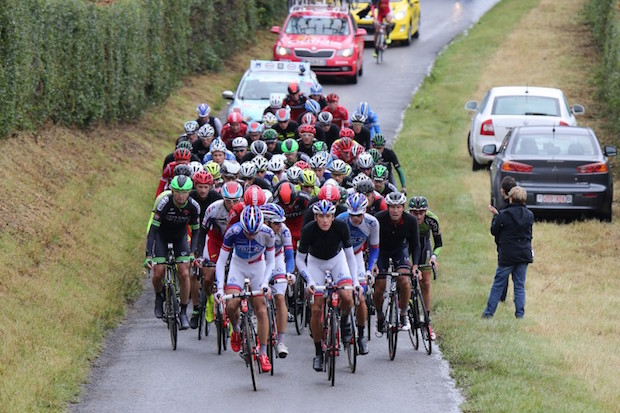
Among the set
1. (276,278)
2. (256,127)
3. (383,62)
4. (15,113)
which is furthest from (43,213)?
(383,62)

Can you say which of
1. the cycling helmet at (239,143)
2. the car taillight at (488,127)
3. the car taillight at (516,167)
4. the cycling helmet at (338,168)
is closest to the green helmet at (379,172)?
the cycling helmet at (338,168)

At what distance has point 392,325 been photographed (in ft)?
46.8

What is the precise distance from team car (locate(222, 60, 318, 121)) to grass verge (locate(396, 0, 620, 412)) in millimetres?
2808

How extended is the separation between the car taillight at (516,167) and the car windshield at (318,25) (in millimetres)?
15119

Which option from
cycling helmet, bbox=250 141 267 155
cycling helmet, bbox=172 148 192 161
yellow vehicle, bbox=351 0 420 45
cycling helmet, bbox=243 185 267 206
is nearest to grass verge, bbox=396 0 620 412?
cycling helmet, bbox=243 185 267 206

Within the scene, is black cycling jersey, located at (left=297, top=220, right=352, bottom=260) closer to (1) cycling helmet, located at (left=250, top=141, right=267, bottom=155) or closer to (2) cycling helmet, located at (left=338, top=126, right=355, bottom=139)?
(1) cycling helmet, located at (left=250, top=141, right=267, bottom=155)

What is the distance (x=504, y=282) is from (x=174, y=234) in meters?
4.08

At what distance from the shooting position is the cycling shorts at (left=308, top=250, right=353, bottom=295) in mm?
13445

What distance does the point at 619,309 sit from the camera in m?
16.8

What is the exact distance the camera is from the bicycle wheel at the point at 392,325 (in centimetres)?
1421

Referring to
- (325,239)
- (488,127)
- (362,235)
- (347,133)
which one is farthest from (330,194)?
(488,127)

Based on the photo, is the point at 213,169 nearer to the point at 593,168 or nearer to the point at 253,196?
the point at 253,196

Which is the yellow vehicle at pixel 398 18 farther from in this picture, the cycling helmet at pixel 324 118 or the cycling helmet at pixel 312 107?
the cycling helmet at pixel 324 118

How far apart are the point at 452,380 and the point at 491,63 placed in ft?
94.1
